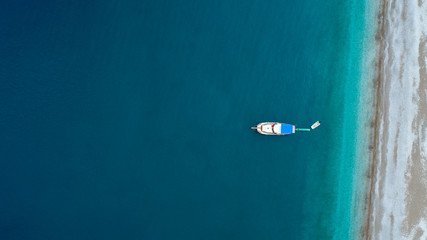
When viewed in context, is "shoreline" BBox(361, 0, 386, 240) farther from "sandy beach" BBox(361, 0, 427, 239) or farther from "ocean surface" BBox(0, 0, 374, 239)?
"ocean surface" BBox(0, 0, 374, 239)

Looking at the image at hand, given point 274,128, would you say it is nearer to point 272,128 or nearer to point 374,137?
point 272,128

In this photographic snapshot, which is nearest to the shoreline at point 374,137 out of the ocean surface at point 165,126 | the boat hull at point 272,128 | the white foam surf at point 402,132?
the white foam surf at point 402,132

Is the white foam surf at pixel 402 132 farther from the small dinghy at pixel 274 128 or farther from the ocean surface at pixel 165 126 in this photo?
the small dinghy at pixel 274 128

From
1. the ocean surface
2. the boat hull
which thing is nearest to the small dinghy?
the boat hull

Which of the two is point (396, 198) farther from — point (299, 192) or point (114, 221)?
point (114, 221)

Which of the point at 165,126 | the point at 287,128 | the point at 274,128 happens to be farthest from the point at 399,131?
the point at 165,126

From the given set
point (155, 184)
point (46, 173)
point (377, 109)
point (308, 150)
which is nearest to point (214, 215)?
point (155, 184)
